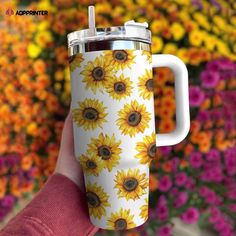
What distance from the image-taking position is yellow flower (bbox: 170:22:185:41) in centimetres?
102

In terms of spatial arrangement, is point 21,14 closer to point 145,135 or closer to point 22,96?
point 22,96

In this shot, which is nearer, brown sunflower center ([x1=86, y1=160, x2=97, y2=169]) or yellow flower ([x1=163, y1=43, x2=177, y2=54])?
brown sunflower center ([x1=86, y1=160, x2=97, y2=169])

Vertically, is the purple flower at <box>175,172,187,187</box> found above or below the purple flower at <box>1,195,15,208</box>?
above

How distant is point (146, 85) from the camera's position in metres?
0.53

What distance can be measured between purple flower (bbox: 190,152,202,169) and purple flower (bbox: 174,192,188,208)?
0.28ft

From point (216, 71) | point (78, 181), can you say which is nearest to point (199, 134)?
point (216, 71)

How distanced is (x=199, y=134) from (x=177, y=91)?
460 mm

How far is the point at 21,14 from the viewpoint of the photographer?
3.72ft

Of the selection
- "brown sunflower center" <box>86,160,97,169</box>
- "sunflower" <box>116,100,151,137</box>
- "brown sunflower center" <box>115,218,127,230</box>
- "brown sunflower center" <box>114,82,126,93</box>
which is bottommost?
"brown sunflower center" <box>115,218,127,230</box>

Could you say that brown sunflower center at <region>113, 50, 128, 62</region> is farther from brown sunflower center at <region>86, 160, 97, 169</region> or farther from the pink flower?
the pink flower

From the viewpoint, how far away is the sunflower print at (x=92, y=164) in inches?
21.2


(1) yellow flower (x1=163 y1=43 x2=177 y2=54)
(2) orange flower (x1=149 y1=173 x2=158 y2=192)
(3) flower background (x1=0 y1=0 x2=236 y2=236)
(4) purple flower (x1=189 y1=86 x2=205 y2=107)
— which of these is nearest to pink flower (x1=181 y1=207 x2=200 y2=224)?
(3) flower background (x1=0 y1=0 x2=236 y2=236)

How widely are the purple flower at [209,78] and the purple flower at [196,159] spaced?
0.18 metres

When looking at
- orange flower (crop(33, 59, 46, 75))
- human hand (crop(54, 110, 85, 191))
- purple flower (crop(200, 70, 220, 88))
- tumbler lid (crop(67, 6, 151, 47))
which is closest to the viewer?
tumbler lid (crop(67, 6, 151, 47))
